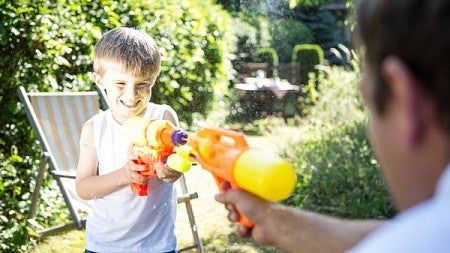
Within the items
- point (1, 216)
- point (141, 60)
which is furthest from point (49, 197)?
point (141, 60)

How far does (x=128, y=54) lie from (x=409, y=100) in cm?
168

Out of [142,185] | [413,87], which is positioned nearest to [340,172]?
[142,185]

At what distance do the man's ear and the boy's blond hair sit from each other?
5.39ft

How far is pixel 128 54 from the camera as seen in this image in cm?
223

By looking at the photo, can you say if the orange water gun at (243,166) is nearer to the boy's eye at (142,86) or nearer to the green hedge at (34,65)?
the boy's eye at (142,86)

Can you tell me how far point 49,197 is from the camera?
470 cm

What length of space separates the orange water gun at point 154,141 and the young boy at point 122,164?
291 mm

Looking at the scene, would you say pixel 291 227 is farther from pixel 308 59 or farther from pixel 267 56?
pixel 267 56

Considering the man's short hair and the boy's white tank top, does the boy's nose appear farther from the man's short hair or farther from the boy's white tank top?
the man's short hair

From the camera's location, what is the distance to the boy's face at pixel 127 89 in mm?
2221

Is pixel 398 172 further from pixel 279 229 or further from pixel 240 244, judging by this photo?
pixel 240 244

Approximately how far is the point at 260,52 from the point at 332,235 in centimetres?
1386

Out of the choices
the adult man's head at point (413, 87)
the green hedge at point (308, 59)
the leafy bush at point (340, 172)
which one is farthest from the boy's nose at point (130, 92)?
the green hedge at point (308, 59)

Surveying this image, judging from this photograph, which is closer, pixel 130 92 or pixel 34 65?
pixel 130 92
